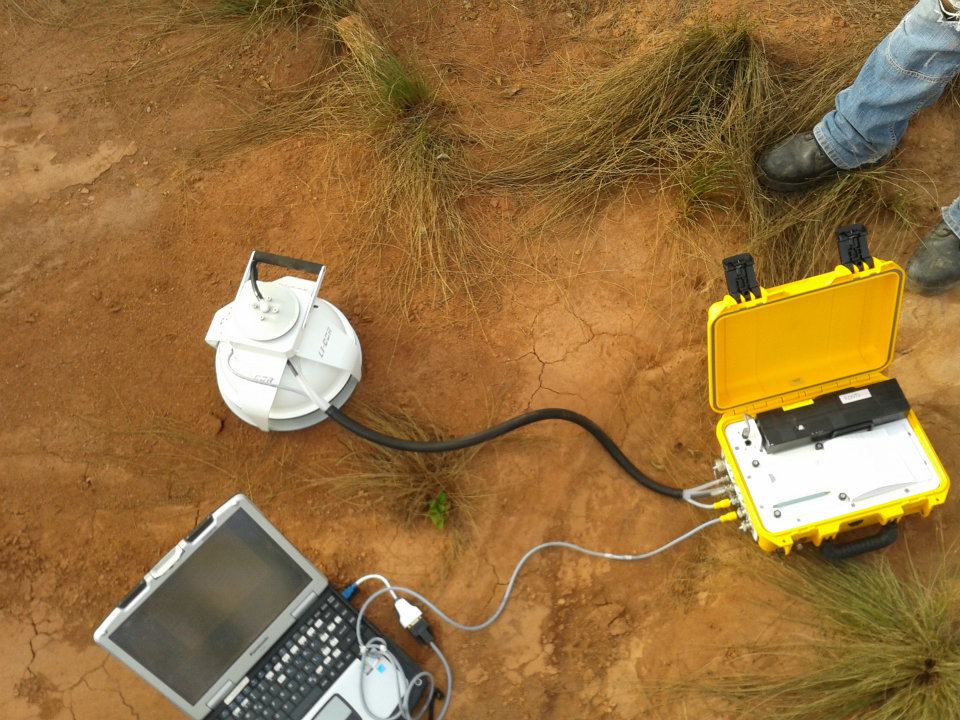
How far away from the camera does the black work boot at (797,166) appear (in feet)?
8.77

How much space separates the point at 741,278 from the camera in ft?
6.60

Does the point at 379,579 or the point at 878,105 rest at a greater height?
the point at 878,105

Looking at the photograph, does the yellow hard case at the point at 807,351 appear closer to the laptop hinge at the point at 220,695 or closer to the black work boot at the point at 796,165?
the black work boot at the point at 796,165

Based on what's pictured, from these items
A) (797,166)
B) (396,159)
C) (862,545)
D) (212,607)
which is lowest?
(862,545)

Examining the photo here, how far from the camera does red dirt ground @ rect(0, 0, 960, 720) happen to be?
2.40 meters

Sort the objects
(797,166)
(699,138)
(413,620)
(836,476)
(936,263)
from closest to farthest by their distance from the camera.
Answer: (836,476), (413,620), (936,263), (797,166), (699,138)

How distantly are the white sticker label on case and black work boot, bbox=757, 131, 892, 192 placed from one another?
0.91 metres

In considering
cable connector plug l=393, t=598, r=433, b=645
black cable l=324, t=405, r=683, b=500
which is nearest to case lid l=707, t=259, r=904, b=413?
black cable l=324, t=405, r=683, b=500

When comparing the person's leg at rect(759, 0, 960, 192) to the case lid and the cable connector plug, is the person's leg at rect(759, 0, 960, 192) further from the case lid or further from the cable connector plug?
the cable connector plug

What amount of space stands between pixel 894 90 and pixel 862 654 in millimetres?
1620

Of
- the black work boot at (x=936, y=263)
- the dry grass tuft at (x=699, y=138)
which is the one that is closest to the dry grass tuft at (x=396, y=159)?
the dry grass tuft at (x=699, y=138)

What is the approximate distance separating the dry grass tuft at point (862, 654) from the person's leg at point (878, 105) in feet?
4.16

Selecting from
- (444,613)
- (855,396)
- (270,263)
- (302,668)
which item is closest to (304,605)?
(302,668)

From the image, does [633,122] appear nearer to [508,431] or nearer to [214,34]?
[508,431]
